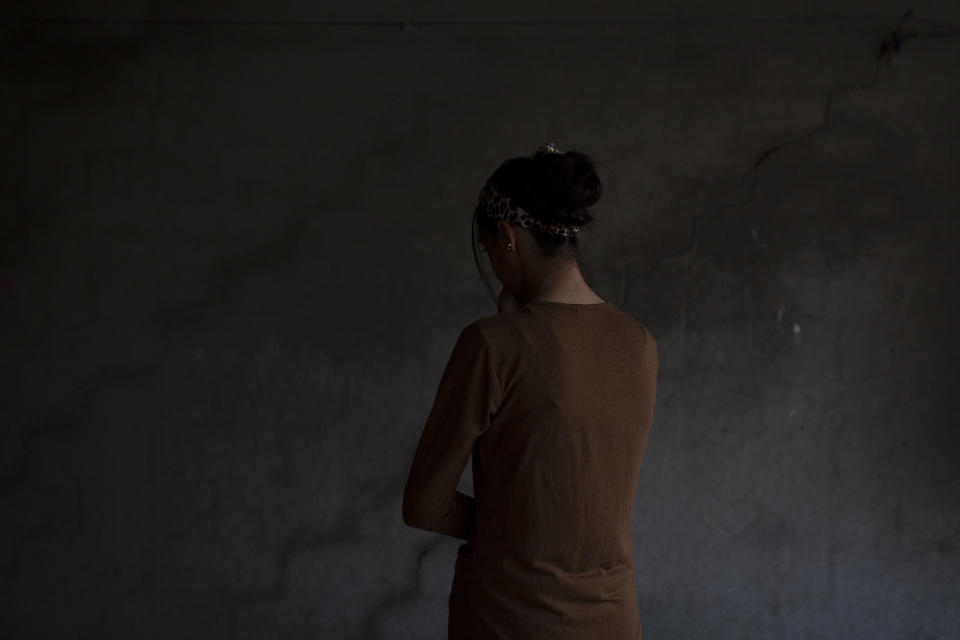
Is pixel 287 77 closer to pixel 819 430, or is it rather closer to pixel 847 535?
pixel 819 430

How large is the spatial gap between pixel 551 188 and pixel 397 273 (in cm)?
132

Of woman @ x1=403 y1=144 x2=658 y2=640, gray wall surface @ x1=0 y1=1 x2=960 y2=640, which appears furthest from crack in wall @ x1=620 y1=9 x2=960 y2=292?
woman @ x1=403 y1=144 x2=658 y2=640

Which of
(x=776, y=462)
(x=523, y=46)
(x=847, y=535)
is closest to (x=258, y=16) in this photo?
(x=523, y=46)

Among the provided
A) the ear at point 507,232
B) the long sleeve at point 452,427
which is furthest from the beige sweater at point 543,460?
the ear at point 507,232

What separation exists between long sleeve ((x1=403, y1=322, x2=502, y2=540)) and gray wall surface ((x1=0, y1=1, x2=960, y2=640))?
4.01ft

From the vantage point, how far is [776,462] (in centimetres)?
247

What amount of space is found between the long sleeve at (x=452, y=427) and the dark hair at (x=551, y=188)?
20 centimetres

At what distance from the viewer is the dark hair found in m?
1.16

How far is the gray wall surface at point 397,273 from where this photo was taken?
2.40 metres

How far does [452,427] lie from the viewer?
1142 millimetres

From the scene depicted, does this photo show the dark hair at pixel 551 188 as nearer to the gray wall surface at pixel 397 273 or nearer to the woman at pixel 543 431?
the woman at pixel 543 431

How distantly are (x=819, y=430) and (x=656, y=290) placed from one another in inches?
27.2

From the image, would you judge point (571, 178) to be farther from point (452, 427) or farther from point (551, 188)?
point (452, 427)

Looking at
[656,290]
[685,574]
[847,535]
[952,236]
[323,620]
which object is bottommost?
[323,620]
